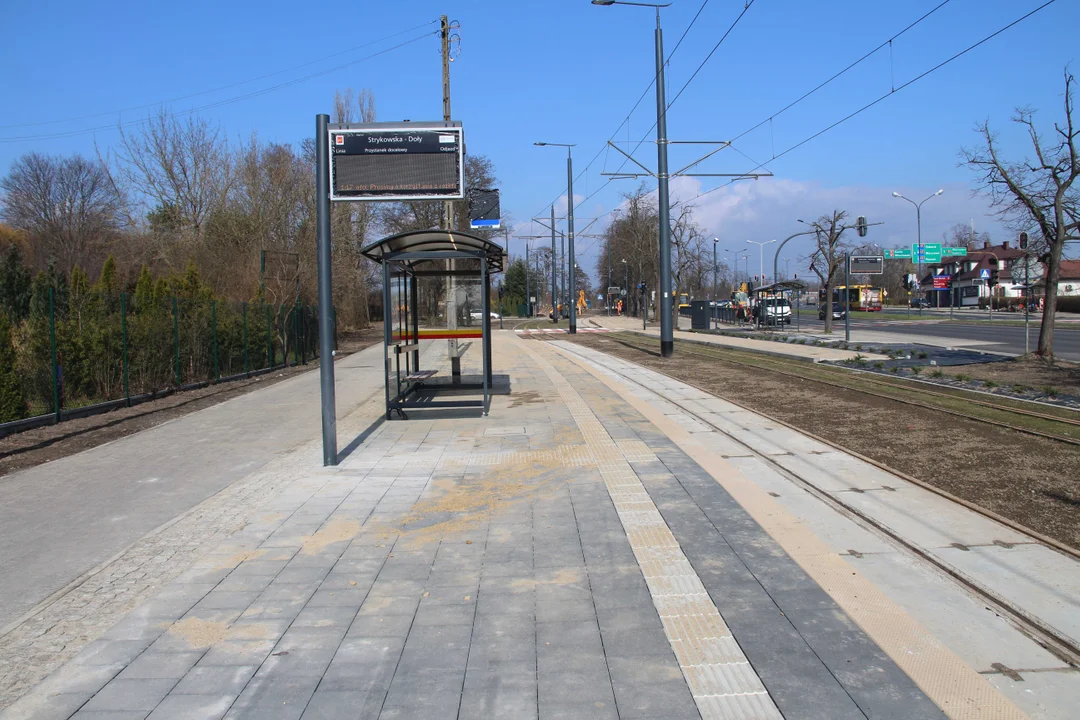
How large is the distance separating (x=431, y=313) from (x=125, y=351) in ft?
19.1

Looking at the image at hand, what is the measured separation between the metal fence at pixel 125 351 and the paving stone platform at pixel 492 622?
24.4 feet

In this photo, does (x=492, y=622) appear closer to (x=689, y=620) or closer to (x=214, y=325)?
(x=689, y=620)

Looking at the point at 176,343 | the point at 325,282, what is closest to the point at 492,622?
the point at 325,282

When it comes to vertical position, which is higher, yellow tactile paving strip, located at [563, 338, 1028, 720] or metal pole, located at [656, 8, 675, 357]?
metal pole, located at [656, 8, 675, 357]

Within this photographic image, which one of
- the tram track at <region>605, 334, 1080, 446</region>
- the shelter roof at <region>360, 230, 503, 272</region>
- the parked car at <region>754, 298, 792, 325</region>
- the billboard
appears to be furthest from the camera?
the parked car at <region>754, 298, 792, 325</region>

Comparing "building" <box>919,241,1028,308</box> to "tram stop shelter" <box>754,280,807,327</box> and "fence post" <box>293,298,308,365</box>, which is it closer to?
"tram stop shelter" <box>754,280,807,327</box>

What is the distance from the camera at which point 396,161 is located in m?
9.61

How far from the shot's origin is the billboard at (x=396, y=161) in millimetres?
9148

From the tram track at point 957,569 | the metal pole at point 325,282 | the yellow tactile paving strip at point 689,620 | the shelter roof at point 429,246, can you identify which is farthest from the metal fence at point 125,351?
the tram track at point 957,569

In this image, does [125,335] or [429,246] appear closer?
[429,246]

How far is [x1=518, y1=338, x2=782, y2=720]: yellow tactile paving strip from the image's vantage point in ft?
12.0

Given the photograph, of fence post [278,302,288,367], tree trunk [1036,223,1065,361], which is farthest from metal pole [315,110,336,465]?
fence post [278,302,288,367]

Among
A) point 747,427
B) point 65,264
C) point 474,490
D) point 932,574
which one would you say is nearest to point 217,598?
point 474,490

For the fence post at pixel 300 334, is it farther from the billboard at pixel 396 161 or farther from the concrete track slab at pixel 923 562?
the concrete track slab at pixel 923 562
